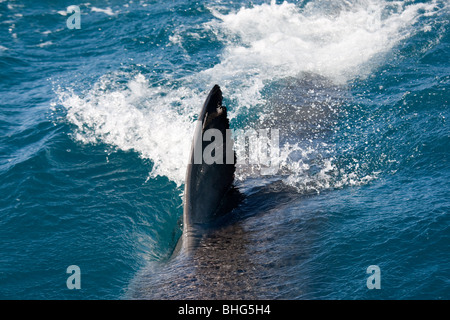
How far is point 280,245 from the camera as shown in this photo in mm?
7777

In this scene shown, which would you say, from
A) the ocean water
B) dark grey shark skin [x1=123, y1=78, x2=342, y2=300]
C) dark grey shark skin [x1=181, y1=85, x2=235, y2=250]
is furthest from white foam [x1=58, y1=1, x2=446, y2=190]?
dark grey shark skin [x1=181, y1=85, x2=235, y2=250]

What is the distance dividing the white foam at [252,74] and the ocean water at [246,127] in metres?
0.06

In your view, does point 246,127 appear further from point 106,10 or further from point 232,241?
point 106,10

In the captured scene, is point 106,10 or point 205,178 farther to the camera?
point 106,10

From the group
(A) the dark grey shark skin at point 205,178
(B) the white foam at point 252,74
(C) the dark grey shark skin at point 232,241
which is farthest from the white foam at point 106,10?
(A) the dark grey shark skin at point 205,178

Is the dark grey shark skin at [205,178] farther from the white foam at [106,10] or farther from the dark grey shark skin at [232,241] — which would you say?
the white foam at [106,10]

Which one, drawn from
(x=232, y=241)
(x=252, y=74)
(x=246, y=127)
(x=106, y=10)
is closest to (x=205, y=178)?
(x=232, y=241)

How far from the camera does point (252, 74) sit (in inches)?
581

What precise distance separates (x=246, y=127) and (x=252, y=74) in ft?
10.2

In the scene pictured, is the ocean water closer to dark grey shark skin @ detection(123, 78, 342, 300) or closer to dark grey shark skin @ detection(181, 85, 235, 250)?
dark grey shark skin @ detection(123, 78, 342, 300)

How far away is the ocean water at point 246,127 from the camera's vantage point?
7.85 m

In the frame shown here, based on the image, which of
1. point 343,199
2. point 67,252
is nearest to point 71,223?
point 67,252

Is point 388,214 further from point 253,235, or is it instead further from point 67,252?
point 67,252
